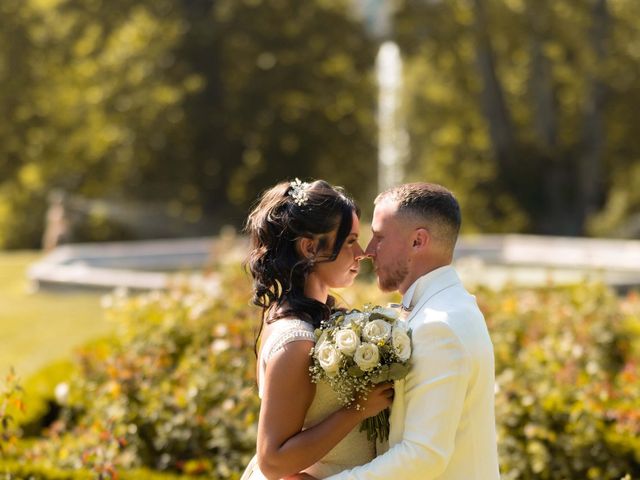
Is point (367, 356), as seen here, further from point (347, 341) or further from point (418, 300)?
point (418, 300)

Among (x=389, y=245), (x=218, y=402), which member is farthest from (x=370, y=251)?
(x=218, y=402)

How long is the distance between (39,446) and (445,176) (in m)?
24.6

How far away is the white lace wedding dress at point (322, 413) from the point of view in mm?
2529

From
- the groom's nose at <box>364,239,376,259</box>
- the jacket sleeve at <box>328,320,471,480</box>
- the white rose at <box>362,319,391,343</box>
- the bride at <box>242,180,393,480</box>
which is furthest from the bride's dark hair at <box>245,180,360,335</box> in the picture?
the jacket sleeve at <box>328,320,471,480</box>

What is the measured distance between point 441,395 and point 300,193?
0.69m

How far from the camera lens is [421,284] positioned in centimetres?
255

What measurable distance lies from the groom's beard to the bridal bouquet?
0.31ft

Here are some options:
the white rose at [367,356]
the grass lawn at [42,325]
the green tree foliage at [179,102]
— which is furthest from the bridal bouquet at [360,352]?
the green tree foliage at [179,102]

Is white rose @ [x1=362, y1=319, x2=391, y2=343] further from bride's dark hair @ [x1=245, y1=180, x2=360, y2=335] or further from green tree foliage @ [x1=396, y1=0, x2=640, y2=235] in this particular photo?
green tree foliage @ [x1=396, y1=0, x2=640, y2=235]

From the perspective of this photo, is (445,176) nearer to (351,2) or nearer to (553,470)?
(351,2)

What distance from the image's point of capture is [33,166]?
26406 millimetres

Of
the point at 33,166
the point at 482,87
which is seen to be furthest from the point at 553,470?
the point at 33,166

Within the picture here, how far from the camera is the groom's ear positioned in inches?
98.7

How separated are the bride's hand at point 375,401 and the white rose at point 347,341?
0.15 metres
